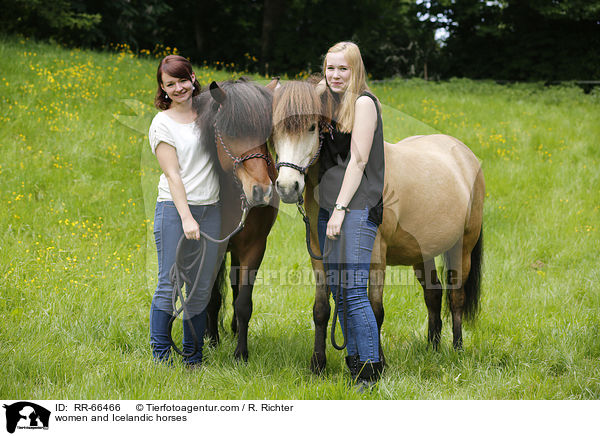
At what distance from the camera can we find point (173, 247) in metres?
3.06

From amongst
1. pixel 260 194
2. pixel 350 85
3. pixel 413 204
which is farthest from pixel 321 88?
pixel 413 204

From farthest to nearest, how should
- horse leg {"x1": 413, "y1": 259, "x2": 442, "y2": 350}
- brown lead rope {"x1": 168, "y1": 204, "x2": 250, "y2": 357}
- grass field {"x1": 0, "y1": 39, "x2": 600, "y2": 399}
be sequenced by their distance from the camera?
horse leg {"x1": 413, "y1": 259, "x2": 442, "y2": 350} < grass field {"x1": 0, "y1": 39, "x2": 600, "y2": 399} < brown lead rope {"x1": 168, "y1": 204, "x2": 250, "y2": 357}

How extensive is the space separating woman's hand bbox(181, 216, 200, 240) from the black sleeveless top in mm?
794

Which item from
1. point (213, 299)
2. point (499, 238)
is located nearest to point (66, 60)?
point (213, 299)

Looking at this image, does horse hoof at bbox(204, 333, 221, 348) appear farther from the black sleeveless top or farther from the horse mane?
the horse mane

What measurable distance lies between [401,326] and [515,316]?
1.03 m

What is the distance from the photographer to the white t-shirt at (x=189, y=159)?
9.57ft

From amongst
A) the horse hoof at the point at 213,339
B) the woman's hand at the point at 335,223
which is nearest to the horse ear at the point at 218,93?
the woman's hand at the point at 335,223

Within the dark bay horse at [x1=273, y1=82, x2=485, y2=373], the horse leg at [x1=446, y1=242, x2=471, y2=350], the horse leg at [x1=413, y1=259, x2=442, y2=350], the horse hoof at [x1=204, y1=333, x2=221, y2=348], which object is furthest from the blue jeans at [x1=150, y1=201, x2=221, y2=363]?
the horse leg at [x1=446, y1=242, x2=471, y2=350]

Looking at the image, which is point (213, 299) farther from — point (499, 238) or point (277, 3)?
point (277, 3)

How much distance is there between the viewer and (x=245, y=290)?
11.1ft

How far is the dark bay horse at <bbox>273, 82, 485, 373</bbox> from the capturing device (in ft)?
8.61
